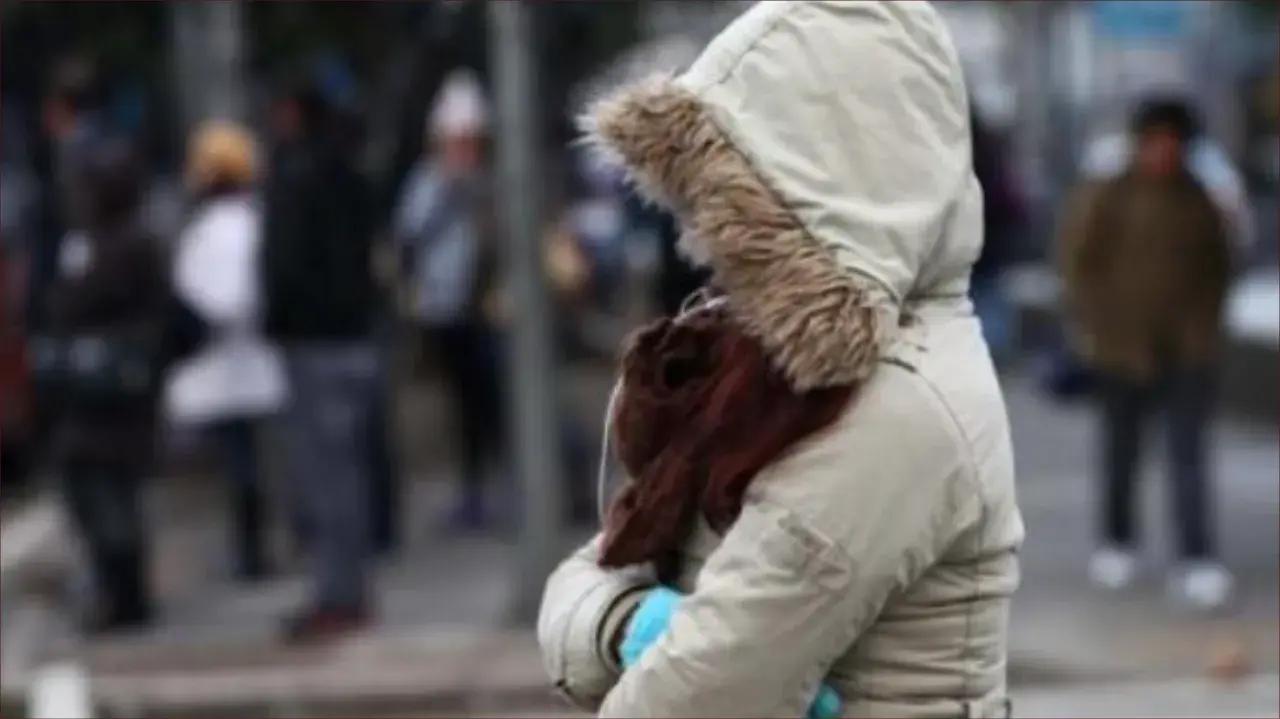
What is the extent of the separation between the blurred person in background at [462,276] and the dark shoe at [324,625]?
84.7 inches

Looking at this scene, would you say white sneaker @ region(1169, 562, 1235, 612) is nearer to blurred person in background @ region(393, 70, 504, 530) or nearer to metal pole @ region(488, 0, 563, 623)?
metal pole @ region(488, 0, 563, 623)

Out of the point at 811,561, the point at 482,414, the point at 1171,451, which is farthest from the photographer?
the point at 482,414

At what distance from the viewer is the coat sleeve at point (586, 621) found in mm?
2574

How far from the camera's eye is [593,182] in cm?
2220

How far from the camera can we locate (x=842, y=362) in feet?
7.78

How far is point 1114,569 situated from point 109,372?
3.64m

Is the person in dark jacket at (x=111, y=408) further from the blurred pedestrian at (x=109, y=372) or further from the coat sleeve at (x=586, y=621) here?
the coat sleeve at (x=586, y=621)

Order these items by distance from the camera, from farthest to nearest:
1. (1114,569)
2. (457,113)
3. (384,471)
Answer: (457,113) → (384,471) → (1114,569)

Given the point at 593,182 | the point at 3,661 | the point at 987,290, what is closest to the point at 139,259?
the point at 3,661

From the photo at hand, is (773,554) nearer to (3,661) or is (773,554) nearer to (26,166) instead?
(3,661)

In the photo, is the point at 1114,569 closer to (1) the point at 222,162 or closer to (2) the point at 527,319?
(2) the point at 527,319

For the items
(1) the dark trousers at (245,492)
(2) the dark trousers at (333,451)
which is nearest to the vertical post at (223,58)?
(1) the dark trousers at (245,492)

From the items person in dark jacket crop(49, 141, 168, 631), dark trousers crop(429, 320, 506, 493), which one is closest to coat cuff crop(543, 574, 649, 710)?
person in dark jacket crop(49, 141, 168, 631)

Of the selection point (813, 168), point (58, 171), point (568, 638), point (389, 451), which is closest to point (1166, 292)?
point (389, 451)
